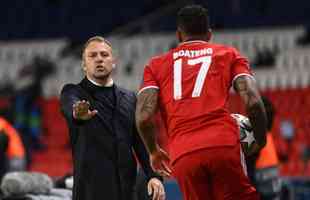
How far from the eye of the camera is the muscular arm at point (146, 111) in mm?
6020

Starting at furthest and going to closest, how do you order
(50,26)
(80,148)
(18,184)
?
(50,26)
(18,184)
(80,148)

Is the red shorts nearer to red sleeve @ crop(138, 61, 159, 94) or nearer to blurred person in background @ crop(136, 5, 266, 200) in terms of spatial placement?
blurred person in background @ crop(136, 5, 266, 200)

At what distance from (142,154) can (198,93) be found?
796mm

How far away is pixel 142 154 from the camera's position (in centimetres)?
651

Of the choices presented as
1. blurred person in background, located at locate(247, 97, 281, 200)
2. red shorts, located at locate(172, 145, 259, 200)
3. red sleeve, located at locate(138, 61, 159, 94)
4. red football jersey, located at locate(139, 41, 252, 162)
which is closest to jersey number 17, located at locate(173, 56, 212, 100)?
red football jersey, located at locate(139, 41, 252, 162)

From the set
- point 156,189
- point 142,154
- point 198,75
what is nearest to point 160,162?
point 156,189

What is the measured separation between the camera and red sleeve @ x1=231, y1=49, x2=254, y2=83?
19.2 ft

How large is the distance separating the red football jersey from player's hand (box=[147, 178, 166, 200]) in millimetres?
429

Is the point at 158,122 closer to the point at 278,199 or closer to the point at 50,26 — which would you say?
the point at 50,26

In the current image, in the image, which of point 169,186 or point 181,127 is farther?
point 169,186

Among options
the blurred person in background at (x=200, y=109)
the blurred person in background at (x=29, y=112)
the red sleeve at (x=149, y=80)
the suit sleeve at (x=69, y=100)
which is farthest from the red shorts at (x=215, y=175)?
the blurred person in background at (x=29, y=112)

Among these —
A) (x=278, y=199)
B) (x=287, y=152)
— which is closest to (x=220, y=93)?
(x=278, y=199)

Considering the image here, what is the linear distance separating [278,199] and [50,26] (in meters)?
15.6

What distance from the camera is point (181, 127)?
589 cm
